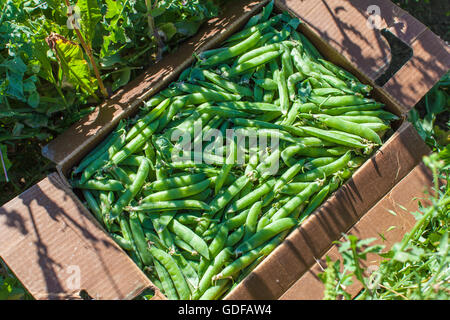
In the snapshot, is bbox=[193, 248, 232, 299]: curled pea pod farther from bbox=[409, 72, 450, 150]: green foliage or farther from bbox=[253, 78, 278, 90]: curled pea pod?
bbox=[409, 72, 450, 150]: green foliage

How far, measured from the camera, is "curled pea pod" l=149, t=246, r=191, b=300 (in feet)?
7.59

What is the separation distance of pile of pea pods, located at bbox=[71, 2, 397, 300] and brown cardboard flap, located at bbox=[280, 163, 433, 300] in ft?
0.85

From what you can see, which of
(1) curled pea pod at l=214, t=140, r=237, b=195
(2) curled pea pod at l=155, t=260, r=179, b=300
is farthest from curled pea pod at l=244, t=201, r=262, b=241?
(2) curled pea pod at l=155, t=260, r=179, b=300

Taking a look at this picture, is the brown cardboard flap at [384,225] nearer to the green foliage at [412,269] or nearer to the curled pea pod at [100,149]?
the green foliage at [412,269]

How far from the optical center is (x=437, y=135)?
3.21 meters

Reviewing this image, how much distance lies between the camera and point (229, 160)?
2.48 m

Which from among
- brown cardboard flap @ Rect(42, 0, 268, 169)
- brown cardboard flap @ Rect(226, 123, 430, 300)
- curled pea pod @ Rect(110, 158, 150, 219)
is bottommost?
brown cardboard flap @ Rect(226, 123, 430, 300)

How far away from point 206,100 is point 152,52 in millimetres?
642

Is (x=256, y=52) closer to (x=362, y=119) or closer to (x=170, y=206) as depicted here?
(x=362, y=119)

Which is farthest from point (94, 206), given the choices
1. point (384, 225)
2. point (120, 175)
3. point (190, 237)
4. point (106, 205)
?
point (384, 225)
